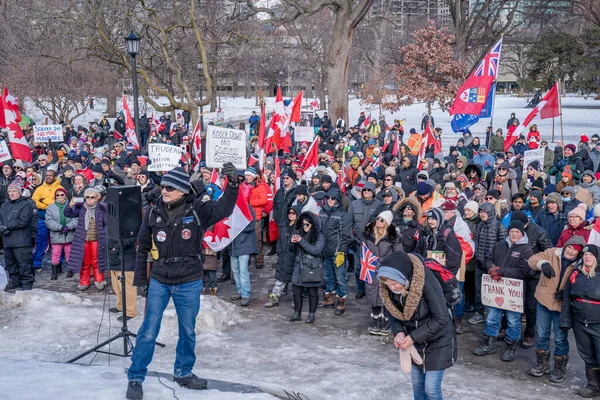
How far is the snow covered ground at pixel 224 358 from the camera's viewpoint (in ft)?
18.3

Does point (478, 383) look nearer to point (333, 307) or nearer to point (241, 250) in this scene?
point (333, 307)

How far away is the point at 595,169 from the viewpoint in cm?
1639

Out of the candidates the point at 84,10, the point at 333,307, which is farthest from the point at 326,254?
the point at 84,10

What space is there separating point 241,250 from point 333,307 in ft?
5.15

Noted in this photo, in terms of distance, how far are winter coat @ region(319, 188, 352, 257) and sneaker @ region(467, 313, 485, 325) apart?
1.91 metres

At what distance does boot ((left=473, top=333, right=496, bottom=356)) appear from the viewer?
25.7 feet

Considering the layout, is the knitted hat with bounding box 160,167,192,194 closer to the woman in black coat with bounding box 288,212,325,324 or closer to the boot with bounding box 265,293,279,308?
the woman in black coat with bounding box 288,212,325,324

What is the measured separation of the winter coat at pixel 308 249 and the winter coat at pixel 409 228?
1.01 m

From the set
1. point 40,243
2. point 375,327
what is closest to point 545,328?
point 375,327

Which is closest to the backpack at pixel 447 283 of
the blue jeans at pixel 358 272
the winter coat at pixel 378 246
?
the winter coat at pixel 378 246

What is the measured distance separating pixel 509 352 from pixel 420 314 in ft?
11.2

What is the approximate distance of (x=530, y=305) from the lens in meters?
7.92

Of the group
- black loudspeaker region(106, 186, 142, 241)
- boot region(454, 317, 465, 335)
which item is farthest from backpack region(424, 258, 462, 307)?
boot region(454, 317, 465, 335)

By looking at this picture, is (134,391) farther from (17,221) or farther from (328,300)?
(17,221)
